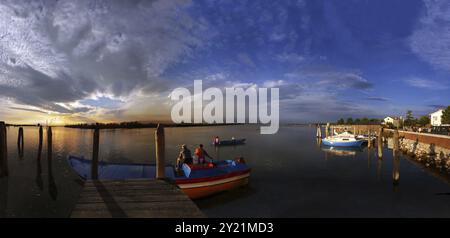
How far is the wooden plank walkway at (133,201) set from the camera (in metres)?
5.07

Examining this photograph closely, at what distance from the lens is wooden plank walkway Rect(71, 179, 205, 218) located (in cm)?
507

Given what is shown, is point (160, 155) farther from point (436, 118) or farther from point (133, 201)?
point (436, 118)

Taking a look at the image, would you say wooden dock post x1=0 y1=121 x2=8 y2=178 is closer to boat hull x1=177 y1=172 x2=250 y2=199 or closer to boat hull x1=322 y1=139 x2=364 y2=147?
boat hull x1=177 y1=172 x2=250 y2=199

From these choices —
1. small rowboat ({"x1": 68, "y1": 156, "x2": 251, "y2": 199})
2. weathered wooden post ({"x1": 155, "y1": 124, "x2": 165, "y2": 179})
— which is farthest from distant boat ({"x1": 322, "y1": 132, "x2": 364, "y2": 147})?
weathered wooden post ({"x1": 155, "y1": 124, "x2": 165, "y2": 179})

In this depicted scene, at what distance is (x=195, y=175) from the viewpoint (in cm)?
1427

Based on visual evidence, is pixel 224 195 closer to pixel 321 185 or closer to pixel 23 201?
pixel 321 185

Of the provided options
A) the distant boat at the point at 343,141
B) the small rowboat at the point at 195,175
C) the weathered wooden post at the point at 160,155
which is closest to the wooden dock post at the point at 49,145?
the small rowboat at the point at 195,175

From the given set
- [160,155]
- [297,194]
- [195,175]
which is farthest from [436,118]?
[160,155]

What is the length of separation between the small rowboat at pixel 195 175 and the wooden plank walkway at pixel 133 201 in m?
5.78

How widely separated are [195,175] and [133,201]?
336 inches

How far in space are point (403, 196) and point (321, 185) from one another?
517 cm

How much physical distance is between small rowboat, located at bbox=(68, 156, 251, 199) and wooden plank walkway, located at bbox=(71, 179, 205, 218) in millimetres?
5778
